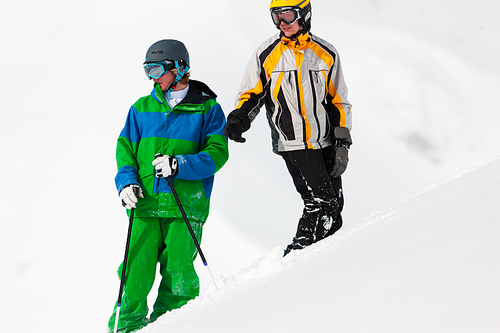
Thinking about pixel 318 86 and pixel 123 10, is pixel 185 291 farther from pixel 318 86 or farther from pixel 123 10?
pixel 123 10

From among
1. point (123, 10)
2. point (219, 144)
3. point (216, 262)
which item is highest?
point (123, 10)

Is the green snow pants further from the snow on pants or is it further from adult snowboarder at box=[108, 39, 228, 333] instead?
the snow on pants

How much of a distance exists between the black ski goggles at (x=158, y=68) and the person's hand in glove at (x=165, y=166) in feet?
2.00

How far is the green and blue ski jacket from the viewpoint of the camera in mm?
3258

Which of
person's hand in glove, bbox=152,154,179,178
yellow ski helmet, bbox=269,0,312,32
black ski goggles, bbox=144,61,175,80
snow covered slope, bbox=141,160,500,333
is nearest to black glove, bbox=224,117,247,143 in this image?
person's hand in glove, bbox=152,154,179,178

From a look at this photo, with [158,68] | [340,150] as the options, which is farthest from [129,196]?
[340,150]

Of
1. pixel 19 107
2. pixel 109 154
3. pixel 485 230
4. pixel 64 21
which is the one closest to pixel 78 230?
pixel 109 154

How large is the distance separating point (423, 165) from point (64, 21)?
7750 millimetres

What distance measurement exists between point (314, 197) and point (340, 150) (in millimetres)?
362

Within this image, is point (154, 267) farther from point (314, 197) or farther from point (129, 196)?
point (314, 197)

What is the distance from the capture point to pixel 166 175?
3150 mm

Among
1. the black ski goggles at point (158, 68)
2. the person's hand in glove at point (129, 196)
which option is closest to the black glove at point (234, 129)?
the black ski goggles at point (158, 68)

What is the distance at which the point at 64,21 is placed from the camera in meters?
11.2

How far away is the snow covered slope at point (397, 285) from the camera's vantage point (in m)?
1.28
